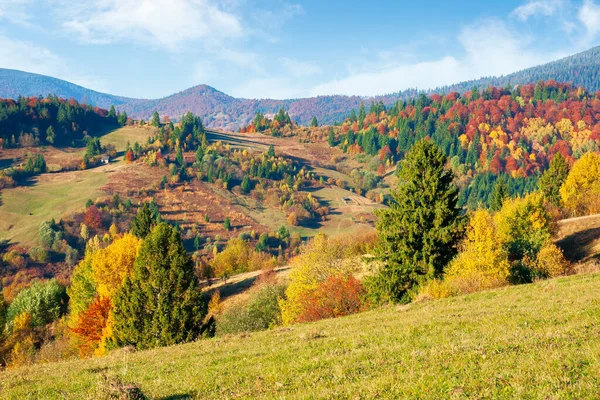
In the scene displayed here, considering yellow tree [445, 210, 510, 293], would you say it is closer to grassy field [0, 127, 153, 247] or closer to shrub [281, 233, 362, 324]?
shrub [281, 233, 362, 324]

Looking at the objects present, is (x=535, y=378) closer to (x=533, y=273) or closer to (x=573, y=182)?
(x=533, y=273)

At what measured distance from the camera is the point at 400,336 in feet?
52.9

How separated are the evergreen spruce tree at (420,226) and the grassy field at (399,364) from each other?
1740 cm

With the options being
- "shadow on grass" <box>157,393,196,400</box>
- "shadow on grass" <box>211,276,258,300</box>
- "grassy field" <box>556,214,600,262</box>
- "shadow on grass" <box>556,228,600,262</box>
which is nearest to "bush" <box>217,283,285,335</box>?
"shadow on grass" <box>211,276,258,300</box>

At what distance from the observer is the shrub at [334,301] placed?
152ft

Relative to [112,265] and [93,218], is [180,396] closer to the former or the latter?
[112,265]

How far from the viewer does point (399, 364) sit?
1173 centimetres

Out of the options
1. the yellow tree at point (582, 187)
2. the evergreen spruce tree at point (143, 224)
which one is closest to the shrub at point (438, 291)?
the evergreen spruce tree at point (143, 224)

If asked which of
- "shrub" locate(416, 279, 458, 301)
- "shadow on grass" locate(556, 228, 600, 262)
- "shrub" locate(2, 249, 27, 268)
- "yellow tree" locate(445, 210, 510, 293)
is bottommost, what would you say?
"shrub" locate(2, 249, 27, 268)

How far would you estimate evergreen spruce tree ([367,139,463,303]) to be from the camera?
128ft

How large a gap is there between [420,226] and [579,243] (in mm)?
29373

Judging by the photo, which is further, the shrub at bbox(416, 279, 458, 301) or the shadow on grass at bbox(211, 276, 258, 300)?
the shadow on grass at bbox(211, 276, 258, 300)

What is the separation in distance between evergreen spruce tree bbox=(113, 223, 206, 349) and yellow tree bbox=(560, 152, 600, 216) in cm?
7133

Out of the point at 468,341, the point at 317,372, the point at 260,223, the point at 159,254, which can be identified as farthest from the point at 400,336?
the point at 260,223
